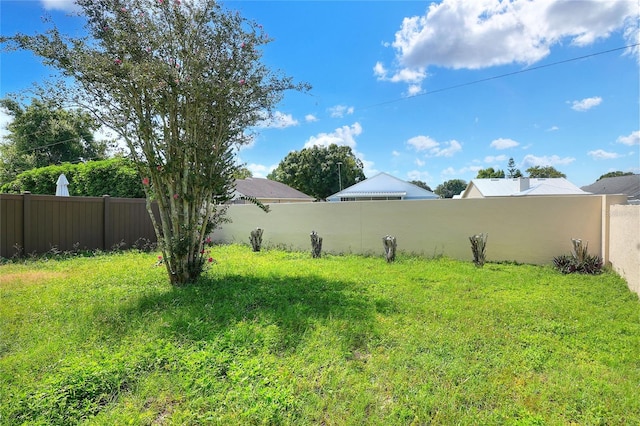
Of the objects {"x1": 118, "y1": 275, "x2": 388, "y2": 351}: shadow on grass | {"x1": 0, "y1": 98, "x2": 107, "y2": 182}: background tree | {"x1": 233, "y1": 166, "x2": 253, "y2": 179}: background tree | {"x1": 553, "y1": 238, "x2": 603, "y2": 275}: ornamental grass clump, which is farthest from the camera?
{"x1": 0, "y1": 98, "x2": 107, "y2": 182}: background tree

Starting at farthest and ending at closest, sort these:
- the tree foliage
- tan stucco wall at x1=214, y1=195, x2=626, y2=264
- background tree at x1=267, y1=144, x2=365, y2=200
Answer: background tree at x1=267, y1=144, x2=365, y2=200, the tree foliage, tan stucco wall at x1=214, y1=195, x2=626, y2=264

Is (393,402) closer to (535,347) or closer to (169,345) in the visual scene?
(535,347)

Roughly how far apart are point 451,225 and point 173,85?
21.1 ft

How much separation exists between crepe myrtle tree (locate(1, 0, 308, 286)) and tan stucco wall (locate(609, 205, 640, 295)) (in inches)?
218

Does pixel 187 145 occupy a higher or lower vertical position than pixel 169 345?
higher

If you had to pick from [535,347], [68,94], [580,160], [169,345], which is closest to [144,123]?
[68,94]

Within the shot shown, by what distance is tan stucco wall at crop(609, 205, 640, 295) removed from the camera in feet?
14.1

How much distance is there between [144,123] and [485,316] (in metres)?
5.06

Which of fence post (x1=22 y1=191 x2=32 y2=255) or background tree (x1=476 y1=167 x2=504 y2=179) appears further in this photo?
background tree (x1=476 y1=167 x2=504 y2=179)

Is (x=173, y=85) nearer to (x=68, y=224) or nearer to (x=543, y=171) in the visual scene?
(x=68, y=224)

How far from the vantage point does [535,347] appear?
2859 millimetres

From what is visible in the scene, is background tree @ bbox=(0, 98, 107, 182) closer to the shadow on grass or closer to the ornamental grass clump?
the shadow on grass

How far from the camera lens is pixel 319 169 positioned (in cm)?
3247

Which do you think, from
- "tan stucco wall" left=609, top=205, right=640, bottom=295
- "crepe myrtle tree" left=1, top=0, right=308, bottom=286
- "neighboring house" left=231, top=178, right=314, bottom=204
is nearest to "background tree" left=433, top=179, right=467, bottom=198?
"neighboring house" left=231, top=178, right=314, bottom=204
